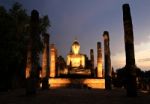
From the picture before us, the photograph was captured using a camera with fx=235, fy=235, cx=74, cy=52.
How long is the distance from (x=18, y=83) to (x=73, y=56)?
641 inches

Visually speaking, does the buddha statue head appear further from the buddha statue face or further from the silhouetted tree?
the silhouetted tree

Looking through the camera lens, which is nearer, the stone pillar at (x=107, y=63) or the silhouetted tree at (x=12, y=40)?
the silhouetted tree at (x=12, y=40)

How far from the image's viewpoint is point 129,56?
15.4m

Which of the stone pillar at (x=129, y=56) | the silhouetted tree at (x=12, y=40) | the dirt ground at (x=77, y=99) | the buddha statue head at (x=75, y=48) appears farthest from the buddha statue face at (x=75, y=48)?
the dirt ground at (x=77, y=99)

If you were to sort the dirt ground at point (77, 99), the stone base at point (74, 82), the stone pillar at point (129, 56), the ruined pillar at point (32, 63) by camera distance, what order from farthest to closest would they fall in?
the stone base at point (74, 82) → the ruined pillar at point (32, 63) → the stone pillar at point (129, 56) → the dirt ground at point (77, 99)

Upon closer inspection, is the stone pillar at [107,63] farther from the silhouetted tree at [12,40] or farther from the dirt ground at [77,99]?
the dirt ground at [77,99]

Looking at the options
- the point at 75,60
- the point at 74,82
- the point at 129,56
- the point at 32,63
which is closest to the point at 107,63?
the point at 74,82

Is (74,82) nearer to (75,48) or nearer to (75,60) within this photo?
(75,60)

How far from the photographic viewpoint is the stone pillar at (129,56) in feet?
48.2

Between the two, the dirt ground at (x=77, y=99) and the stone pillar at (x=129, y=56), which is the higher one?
the stone pillar at (x=129, y=56)

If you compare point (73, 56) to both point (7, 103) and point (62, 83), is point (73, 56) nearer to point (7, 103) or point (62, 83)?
point (62, 83)

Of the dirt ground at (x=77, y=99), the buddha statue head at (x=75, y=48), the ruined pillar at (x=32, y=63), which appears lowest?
the dirt ground at (x=77, y=99)

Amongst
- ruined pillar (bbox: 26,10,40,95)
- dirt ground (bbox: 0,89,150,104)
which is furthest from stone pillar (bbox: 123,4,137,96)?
ruined pillar (bbox: 26,10,40,95)

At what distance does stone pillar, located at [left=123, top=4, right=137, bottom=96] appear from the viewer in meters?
14.7
